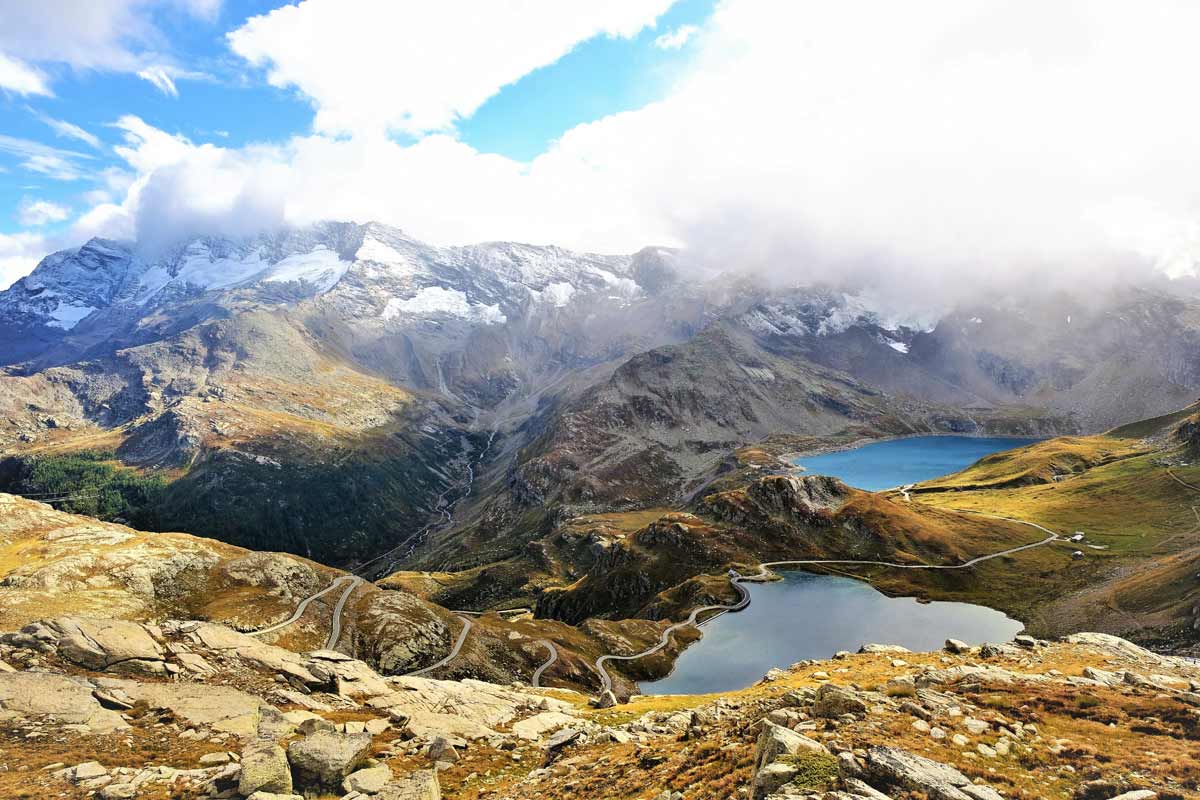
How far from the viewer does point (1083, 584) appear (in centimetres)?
13025

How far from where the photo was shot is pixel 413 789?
27703 mm

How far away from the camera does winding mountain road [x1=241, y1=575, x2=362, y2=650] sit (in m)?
84.4

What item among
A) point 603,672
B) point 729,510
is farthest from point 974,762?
point 729,510

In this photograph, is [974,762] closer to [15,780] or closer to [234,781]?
[234,781]

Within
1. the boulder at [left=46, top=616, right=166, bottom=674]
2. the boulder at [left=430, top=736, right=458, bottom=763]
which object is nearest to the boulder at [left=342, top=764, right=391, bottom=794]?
→ the boulder at [left=430, top=736, right=458, bottom=763]

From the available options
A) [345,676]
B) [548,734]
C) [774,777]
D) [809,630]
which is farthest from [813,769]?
[809,630]

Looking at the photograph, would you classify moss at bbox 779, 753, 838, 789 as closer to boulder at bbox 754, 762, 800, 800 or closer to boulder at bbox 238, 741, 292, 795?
boulder at bbox 754, 762, 800, 800

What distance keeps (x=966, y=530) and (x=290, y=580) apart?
591 ft

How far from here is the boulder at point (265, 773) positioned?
26.5 metres

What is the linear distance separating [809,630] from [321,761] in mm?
115835

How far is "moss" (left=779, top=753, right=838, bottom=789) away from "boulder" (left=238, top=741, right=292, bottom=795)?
22.4 m

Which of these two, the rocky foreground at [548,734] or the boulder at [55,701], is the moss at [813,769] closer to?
the rocky foreground at [548,734]

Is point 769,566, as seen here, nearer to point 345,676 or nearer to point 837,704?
point 345,676

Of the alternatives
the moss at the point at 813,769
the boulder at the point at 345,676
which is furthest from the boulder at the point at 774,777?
the boulder at the point at 345,676
